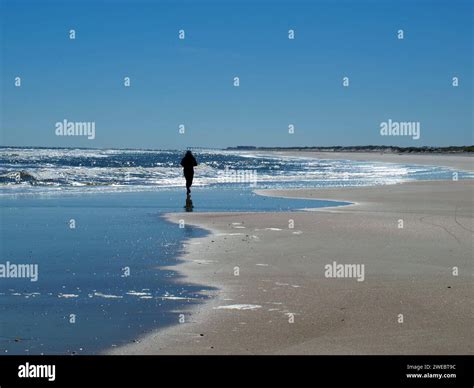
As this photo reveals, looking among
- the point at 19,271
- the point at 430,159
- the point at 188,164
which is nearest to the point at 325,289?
the point at 19,271

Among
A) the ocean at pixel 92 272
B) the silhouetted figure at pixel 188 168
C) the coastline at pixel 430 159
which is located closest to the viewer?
the ocean at pixel 92 272

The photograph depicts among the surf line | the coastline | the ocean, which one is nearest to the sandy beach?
Answer: the ocean

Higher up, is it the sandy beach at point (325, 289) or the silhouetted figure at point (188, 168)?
the silhouetted figure at point (188, 168)

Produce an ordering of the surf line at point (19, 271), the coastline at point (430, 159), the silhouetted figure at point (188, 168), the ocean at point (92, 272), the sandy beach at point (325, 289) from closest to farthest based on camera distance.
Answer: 1. the sandy beach at point (325, 289)
2. the ocean at point (92, 272)
3. the surf line at point (19, 271)
4. the silhouetted figure at point (188, 168)
5. the coastline at point (430, 159)

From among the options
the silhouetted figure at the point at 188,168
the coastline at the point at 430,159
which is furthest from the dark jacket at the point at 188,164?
the coastline at the point at 430,159

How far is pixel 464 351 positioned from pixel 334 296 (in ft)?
8.27

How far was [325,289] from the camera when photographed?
9000 millimetres

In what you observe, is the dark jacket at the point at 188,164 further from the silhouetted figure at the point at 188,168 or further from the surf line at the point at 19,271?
the surf line at the point at 19,271

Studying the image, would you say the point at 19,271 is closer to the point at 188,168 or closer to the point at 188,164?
the point at 188,168

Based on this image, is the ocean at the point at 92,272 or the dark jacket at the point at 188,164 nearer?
the ocean at the point at 92,272

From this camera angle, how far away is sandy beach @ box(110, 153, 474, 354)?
659 centimetres

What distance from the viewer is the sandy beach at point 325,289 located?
659 centimetres

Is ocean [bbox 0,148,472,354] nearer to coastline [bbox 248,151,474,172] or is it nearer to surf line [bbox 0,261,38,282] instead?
surf line [bbox 0,261,38,282]
